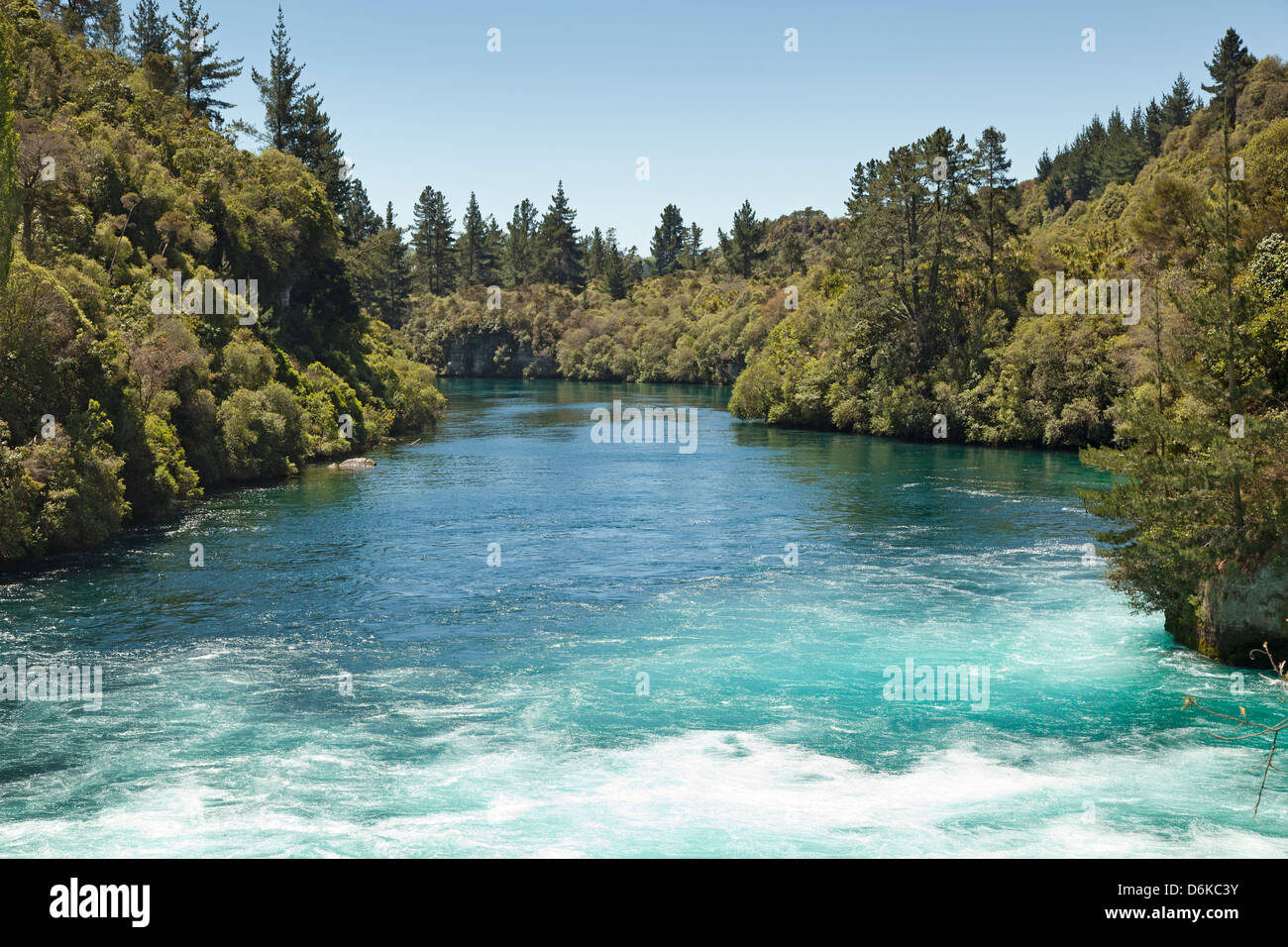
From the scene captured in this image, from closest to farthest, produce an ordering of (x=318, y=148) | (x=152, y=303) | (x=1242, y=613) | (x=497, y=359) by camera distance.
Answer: (x=1242, y=613) < (x=152, y=303) < (x=318, y=148) < (x=497, y=359)

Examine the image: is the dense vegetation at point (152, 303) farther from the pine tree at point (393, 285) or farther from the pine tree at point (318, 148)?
the pine tree at point (393, 285)

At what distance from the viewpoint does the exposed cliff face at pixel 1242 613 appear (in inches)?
976

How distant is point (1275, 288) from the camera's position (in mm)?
29953

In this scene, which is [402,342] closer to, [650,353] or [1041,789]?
[650,353]

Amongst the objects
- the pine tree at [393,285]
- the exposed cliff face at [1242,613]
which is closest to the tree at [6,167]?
the exposed cliff face at [1242,613]

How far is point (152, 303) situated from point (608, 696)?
41324 millimetres

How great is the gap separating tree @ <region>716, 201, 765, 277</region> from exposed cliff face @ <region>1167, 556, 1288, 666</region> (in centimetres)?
16662

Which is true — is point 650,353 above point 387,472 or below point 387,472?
above

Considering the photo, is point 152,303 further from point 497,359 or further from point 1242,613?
point 497,359

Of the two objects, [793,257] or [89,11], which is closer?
[89,11]

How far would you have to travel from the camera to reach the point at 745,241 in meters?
187

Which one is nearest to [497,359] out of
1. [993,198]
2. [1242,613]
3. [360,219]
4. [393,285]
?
[393,285]
